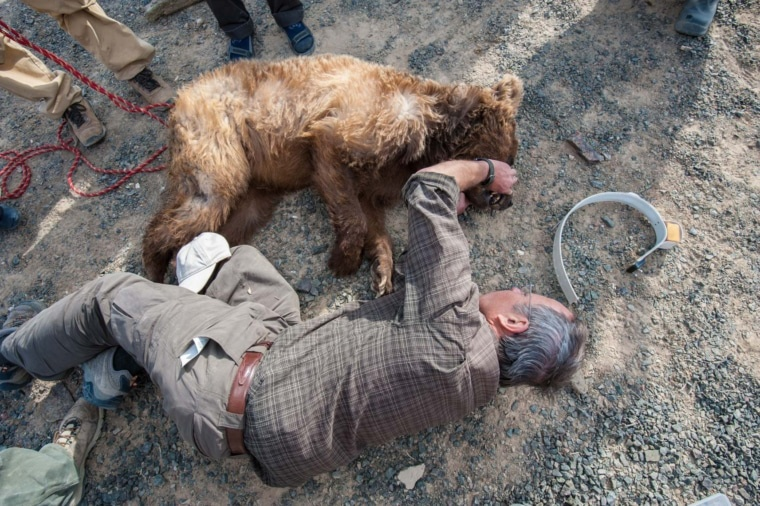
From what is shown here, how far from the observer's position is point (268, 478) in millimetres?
2541

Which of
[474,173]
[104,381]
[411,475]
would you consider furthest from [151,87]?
[411,475]

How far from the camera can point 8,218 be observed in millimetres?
3727

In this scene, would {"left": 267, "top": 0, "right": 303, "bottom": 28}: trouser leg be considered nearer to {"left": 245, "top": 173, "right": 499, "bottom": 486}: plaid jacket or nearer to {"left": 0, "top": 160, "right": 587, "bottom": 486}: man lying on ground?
{"left": 0, "top": 160, "right": 587, "bottom": 486}: man lying on ground

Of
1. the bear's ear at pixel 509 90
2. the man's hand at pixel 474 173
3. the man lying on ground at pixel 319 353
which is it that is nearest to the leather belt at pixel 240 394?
the man lying on ground at pixel 319 353

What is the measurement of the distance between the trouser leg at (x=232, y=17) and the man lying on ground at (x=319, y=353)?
9.50 ft

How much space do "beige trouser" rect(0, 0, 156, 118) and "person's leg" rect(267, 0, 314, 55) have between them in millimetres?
1342

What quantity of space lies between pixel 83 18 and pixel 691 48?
19.6ft

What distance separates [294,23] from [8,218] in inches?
131

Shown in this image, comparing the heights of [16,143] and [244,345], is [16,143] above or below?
above

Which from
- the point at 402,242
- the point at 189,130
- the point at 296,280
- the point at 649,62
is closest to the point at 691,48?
the point at 649,62

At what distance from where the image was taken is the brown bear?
3.28 m

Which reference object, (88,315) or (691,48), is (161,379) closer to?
(88,315)

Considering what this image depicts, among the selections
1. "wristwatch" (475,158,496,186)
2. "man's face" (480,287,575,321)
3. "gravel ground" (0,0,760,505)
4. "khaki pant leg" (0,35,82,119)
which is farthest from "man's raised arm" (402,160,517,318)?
"khaki pant leg" (0,35,82,119)

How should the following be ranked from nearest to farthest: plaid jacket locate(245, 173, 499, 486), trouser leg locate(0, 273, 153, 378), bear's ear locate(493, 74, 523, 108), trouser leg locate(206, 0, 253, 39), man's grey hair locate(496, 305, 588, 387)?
plaid jacket locate(245, 173, 499, 486), man's grey hair locate(496, 305, 588, 387), trouser leg locate(0, 273, 153, 378), bear's ear locate(493, 74, 523, 108), trouser leg locate(206, 0, 253, 39)
